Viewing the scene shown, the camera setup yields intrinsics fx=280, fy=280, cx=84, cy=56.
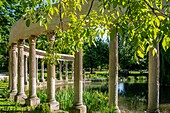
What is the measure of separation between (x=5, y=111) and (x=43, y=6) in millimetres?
11689

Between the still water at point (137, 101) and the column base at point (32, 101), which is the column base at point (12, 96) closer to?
the column base at point (32, 101)

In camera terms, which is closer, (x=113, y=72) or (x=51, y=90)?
(x=113, y=72)

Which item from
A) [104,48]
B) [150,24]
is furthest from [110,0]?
[104,48]

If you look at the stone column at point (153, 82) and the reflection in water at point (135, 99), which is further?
the reflection in water at point (135, 99)

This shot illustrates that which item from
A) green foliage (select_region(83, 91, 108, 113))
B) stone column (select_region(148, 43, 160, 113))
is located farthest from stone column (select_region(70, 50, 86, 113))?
stone column (select_region(148, 43, 160, 113))

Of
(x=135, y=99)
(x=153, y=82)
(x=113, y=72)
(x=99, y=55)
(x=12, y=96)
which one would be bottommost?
(x=135, y=99)

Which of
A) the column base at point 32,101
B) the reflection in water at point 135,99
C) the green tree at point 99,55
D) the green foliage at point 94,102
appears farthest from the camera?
the green tree at point 99,55

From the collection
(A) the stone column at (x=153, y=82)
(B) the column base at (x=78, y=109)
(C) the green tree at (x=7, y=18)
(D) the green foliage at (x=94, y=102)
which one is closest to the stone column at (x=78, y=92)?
(B) the column base at (x=78, y=109)

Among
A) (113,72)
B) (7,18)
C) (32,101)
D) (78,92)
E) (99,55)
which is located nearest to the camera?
(113,72)

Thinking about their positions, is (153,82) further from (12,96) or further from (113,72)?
(12,96)

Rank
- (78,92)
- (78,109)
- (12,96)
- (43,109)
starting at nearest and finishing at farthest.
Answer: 1. (78,109)
2. (78,92)
3. (43,109)
4. (12,96)

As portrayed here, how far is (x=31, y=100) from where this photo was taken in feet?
58.0

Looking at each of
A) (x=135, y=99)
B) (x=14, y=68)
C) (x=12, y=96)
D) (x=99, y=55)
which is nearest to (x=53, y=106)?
(x=12, y=96)

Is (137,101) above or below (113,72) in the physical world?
below
